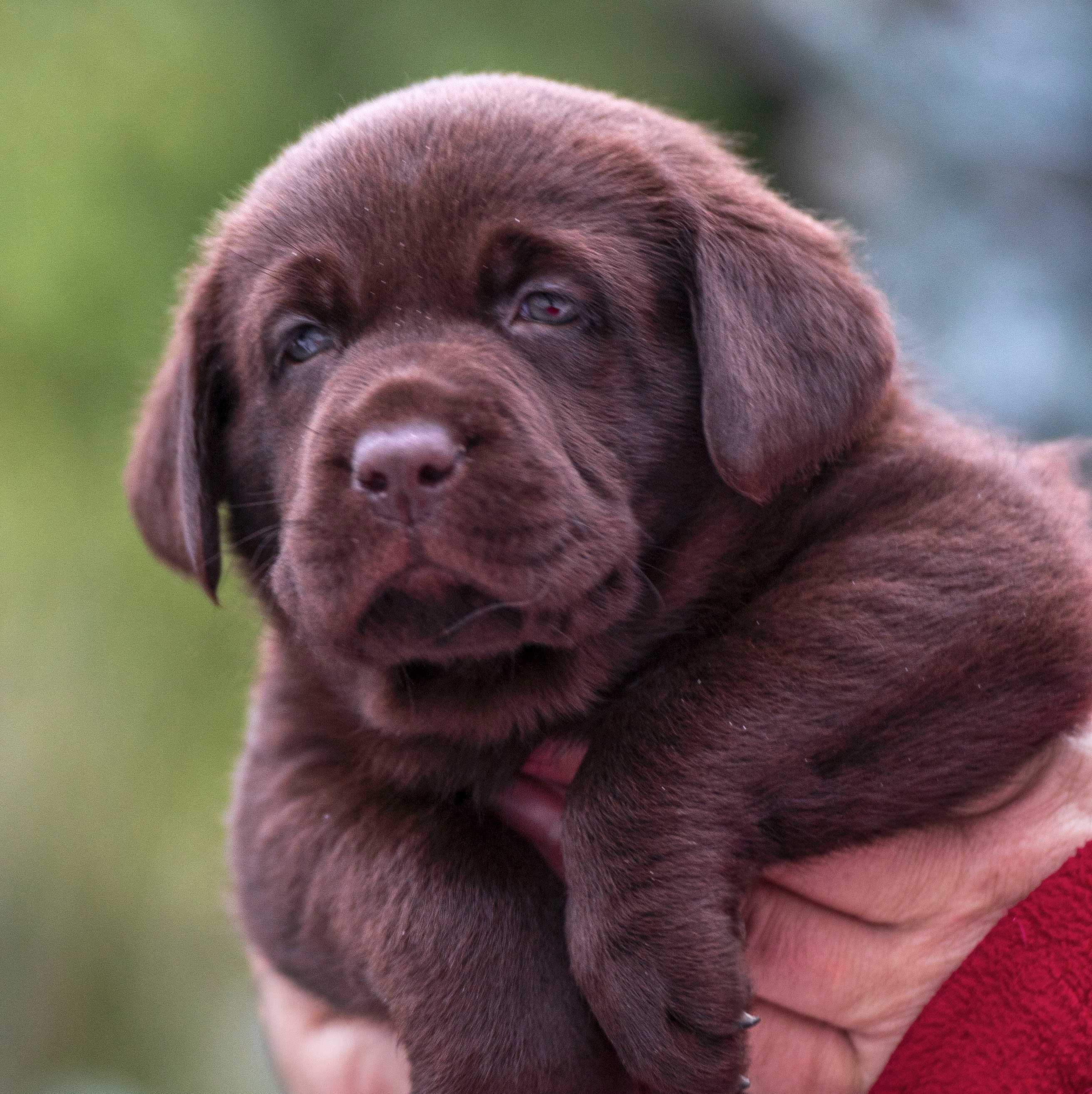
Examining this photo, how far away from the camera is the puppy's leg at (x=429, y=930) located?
80.1 inches

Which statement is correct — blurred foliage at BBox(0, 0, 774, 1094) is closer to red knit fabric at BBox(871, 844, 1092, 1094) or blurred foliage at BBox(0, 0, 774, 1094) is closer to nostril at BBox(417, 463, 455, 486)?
nostril at BBox(417, 463, 455, 486)

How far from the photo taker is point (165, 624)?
5.58 metres

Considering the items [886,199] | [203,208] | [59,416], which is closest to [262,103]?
[203,208]

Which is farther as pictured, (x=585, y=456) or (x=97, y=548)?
(x=97, y=548)

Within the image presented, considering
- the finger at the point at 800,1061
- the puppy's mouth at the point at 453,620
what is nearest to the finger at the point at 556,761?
the puppy's mouth at the point at 453,620

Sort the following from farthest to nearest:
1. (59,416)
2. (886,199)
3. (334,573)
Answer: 1. (59,416)
2. (886,199)
3. (334,573)

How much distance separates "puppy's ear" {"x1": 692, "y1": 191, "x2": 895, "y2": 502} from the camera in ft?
6.95

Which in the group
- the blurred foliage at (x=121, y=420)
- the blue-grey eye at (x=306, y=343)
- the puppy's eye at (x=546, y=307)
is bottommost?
the blurred foliage at (x=121, y=420)

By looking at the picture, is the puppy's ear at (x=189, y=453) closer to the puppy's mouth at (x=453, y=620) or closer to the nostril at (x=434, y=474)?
the puppy's mouth at (x=453, y=620)

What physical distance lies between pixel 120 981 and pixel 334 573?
4.08 meters

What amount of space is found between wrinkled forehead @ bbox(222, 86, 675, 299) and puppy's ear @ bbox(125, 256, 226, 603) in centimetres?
30

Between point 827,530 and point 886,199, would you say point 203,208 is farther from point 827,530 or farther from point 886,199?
point 827,530

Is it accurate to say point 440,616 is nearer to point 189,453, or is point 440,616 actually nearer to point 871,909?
point 189,453

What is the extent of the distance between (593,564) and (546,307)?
1.54 feet
